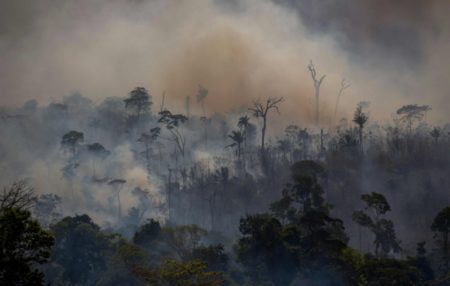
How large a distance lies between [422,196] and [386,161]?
48.7 ft

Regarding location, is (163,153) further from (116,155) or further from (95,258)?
(95,258)

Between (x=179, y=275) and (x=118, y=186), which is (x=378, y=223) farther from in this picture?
(x=118, y=186)

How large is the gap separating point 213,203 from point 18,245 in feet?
308

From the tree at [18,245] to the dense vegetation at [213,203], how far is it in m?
0.08

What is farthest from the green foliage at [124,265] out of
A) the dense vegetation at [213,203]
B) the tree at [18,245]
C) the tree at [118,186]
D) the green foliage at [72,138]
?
the green foliage at [72,138]

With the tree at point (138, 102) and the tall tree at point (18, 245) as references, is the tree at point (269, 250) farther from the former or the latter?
the tree at point (138, 102)

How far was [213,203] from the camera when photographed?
126 metres

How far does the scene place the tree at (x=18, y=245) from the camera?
31.4 metres

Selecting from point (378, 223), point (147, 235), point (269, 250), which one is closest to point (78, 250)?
point (147, 235)

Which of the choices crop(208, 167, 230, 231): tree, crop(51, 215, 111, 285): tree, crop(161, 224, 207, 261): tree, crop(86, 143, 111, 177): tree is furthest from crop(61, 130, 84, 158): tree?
crop(161, 224, 207, 261): tree

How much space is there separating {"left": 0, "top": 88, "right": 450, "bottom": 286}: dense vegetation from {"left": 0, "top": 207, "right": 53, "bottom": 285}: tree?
0.08 m

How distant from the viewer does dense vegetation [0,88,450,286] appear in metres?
65.4

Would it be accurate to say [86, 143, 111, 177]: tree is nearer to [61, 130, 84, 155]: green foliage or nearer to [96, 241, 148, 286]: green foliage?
[61, 130, 84, 155]: green foliage

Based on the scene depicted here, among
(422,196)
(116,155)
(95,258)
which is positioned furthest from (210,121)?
(95,258)
